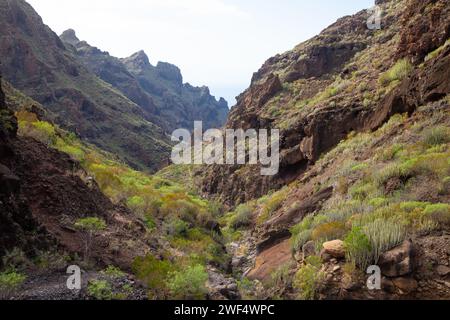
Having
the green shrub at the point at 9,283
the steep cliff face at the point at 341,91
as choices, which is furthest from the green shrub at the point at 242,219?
the green shrub at the point at 9,283

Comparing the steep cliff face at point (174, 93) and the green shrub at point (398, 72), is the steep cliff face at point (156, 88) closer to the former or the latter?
the steep cliff face at point (174, 93)

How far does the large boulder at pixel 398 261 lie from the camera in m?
7.25

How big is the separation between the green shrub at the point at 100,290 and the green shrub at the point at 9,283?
1.15 metres

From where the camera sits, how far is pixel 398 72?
20641 mm

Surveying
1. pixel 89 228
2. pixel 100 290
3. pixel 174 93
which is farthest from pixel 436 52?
pixel 174 93

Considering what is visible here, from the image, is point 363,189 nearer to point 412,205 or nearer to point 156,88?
point 412,205

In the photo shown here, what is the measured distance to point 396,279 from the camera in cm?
722

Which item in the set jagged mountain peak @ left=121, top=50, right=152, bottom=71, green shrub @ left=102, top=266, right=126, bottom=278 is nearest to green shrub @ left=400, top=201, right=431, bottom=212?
green shrub @ left=102, top=266, right=126, bottom=278

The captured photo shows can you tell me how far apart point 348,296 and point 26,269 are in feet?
19.1

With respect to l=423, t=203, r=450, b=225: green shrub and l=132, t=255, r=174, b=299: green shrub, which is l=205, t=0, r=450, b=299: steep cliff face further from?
l=132, t=255, r=174, b=299: green shrub

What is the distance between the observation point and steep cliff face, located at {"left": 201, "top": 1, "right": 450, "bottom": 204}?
18312mm

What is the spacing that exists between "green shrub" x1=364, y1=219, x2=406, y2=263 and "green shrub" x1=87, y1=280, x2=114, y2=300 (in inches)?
184
